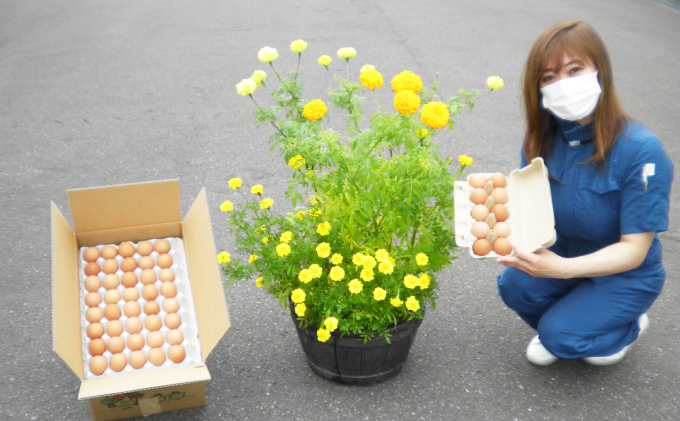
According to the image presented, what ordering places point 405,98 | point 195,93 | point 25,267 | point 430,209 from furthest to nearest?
point 195,93 → point 25,267 → point 430,209 → point 405,98

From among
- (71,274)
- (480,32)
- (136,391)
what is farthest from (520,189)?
(480,32)

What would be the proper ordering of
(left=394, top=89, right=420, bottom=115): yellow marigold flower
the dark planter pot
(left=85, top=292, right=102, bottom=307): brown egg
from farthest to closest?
(left=85, top=292, right=102, bottom=307): brown egg < the dark planter pot < (left=394, top=89, right=420, bottom=115): yellow marigold flower

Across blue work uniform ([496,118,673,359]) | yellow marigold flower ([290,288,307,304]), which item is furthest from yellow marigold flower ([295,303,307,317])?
blue work uniform ([496,118,673,359])

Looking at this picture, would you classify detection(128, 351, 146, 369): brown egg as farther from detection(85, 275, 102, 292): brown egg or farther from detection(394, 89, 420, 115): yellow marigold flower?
detection(394, 89, 420, 115): yellow marigold flower

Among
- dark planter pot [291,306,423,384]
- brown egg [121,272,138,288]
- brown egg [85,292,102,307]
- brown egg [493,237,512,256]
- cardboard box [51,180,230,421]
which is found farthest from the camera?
brown egg [121,272,138,288]

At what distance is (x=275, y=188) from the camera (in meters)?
3.77

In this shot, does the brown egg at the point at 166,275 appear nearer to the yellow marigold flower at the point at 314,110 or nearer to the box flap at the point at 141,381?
the box flap at the point at 141,381

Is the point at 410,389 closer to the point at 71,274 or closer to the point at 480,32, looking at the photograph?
the point at 71,274

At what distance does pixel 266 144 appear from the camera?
432 cm

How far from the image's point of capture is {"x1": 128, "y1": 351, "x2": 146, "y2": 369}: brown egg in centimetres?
224

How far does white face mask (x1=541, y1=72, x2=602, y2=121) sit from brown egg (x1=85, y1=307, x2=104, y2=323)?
1866mm

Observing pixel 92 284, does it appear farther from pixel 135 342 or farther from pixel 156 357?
pixel 156 357

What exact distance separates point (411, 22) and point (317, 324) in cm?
539

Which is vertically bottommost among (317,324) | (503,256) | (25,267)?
(25,267)
